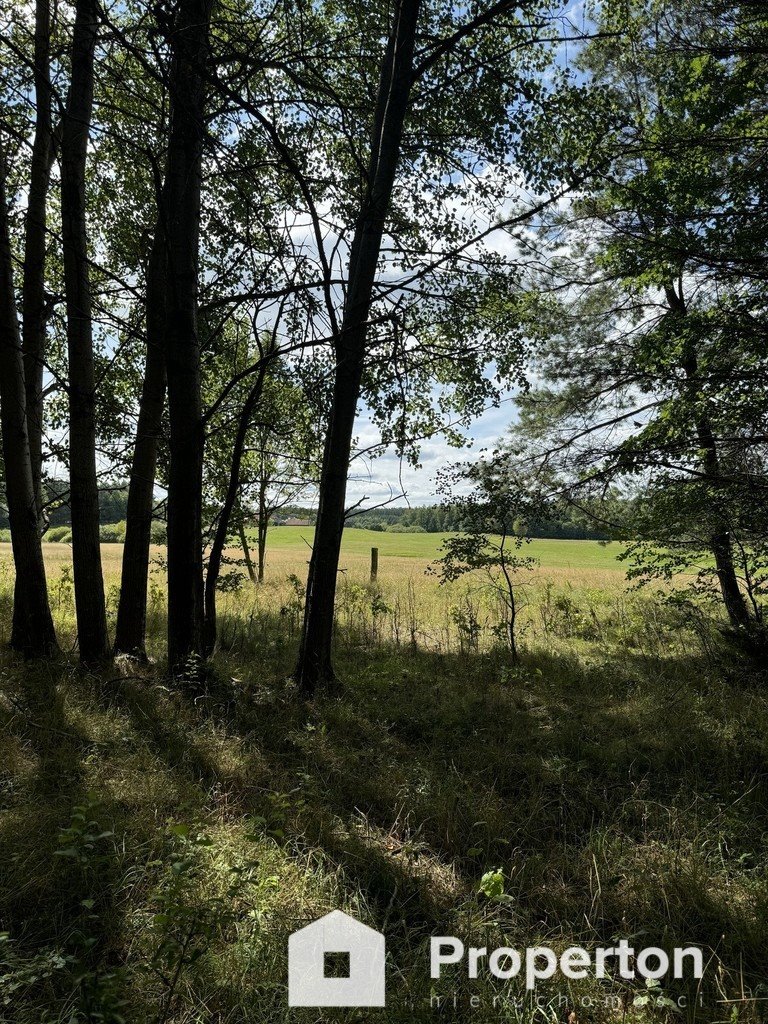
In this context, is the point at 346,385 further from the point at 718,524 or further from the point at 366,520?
the point at 718,524

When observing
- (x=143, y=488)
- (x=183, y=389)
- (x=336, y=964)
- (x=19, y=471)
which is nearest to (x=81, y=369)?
(x=19, y=471)

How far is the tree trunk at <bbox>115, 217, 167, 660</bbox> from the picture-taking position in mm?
5609

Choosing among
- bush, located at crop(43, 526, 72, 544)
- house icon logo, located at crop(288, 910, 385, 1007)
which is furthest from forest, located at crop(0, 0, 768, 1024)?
bush, located at crop(43, 526, 72, 544)

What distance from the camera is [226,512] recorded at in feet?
17.0

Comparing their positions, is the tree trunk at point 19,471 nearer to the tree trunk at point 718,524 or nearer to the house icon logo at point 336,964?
the house icon logo at point 336,964

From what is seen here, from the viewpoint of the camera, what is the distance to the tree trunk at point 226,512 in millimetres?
4989

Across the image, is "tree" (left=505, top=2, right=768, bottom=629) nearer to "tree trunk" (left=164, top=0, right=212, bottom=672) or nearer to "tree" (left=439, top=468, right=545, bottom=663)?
"tree" (left=439, top=468, right=545, bottom=663)

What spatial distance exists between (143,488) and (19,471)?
4.07 ft

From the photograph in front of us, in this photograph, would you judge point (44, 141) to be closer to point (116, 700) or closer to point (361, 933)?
point (116, 700)

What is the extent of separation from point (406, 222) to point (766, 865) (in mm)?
6776

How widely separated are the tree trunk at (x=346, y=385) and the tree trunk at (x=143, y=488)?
2055mm

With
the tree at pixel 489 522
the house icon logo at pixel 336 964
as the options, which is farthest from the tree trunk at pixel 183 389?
the tree at pixel 489 522

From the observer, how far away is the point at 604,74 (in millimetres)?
8023

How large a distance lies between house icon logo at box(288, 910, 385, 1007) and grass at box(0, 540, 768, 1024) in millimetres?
55
